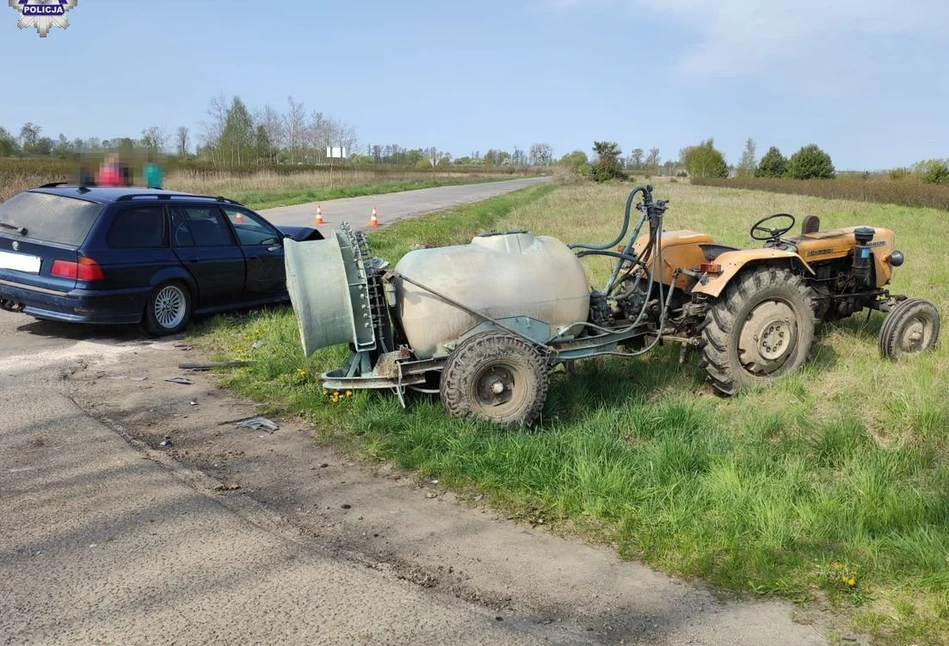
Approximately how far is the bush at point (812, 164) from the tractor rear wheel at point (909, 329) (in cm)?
6115

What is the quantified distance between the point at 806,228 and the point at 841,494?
13.3 ft

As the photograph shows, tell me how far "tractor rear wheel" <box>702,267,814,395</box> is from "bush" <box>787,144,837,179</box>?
62.6 meters

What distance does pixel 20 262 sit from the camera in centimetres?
741

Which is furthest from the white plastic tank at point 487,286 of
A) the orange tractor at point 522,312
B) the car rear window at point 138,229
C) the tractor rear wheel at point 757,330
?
the car rear window at point 138,229

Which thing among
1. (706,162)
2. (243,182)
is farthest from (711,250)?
(706,162)

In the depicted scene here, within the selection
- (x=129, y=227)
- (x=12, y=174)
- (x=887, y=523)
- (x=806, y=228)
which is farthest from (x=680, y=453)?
(x=12, y=174)

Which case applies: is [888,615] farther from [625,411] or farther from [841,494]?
[625,411]

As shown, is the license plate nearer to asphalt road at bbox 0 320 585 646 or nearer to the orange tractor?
asphalt road at bbox 0 320 585 646

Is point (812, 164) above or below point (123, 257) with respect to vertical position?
above

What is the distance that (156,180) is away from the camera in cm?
1155

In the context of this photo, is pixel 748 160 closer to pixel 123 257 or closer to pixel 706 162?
pixel 706 162

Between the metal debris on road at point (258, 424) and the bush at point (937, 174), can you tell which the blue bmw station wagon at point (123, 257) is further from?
the bush at point (937, 174)

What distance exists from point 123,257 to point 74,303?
67cm

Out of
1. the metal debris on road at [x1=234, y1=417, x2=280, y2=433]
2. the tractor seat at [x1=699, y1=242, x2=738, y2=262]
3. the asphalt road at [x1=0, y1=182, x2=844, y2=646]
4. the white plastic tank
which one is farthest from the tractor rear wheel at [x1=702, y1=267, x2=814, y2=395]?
the metal debris on road at [x1=234, y1=417, x2=280, y2=433]
